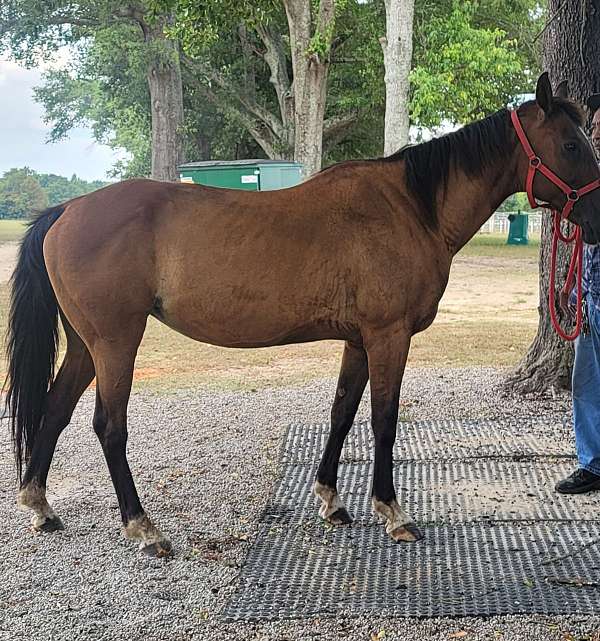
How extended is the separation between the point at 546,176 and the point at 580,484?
168cm

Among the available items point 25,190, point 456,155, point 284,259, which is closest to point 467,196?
point 456,155

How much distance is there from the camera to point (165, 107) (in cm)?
1773

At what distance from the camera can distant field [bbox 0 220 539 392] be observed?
7.68 metres

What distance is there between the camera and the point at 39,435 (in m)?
3.67

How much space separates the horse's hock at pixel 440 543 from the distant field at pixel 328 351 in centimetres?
290

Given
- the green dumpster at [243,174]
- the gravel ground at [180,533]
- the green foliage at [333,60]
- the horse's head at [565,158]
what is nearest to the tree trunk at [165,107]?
the green foliage at [333,60]

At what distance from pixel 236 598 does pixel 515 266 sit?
15.7 meters

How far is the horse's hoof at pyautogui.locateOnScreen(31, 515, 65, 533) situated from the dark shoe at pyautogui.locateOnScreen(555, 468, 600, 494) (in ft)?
8.43

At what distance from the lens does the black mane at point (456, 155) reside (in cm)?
348

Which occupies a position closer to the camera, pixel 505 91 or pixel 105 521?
pixel 105 521

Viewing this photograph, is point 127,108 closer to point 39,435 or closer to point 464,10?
point 464,10

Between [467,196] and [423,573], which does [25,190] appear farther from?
[423,573]

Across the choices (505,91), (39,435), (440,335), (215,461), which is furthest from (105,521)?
(505,91)

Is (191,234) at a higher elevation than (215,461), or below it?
higher
